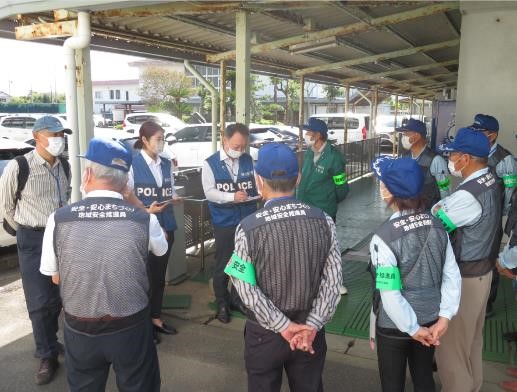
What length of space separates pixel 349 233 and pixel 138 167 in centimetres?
439

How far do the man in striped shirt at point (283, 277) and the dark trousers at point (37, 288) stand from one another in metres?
1.95

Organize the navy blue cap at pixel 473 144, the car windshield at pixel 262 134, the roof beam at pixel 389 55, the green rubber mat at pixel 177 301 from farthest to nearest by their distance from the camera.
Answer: the car windshield at pixel 262 134
the roof beam at pixel 389 55
the green rubber mat at pixel 177 301
the navy blue cap at pixel 473 144

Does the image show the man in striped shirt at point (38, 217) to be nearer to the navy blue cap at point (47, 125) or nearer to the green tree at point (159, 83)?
the navy blue cap at point (47, 125)

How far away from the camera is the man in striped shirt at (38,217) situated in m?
3.43

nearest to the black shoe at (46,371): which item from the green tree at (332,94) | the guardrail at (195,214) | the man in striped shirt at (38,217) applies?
the man in striped shirt at (38,217)

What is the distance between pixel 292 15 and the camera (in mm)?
5566

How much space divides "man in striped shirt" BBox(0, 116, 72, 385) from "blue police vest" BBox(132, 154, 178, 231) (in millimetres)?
645

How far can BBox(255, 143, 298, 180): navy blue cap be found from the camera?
2111 millimetres

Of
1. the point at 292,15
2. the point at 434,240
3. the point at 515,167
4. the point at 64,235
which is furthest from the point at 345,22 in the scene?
the point at 64,235

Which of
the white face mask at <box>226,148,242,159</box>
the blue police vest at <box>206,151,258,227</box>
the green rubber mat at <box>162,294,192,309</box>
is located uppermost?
the white face mask at <box>226,148,242,159</box>

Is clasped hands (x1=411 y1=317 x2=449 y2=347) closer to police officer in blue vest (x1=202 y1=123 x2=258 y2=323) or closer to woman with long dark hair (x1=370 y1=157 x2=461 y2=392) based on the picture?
woman with long dark hair (x1=370 y1=157 x2=461 y2=392)

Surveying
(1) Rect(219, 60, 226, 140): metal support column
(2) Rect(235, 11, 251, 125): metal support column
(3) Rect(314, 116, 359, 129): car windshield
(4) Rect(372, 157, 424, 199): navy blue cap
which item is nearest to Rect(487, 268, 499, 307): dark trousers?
(4) Rect(372, 157, 424, 199): navy blue cap

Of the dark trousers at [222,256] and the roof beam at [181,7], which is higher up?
the roof beam at [181,7]

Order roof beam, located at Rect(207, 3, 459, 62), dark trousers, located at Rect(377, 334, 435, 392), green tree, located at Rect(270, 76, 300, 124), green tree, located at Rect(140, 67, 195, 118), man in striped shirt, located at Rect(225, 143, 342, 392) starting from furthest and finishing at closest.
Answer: green tree, located at Rect(140, 67, 195, 118) → green tree, located at Rect(270, 76, 300, 124) → roof beam, located at Rect(207, 3, 459, 62) → dark trousers, located at Rect(377, 334, 435, 392) → man in striped shirt, located at Rect(225, 143, 342, 392)
